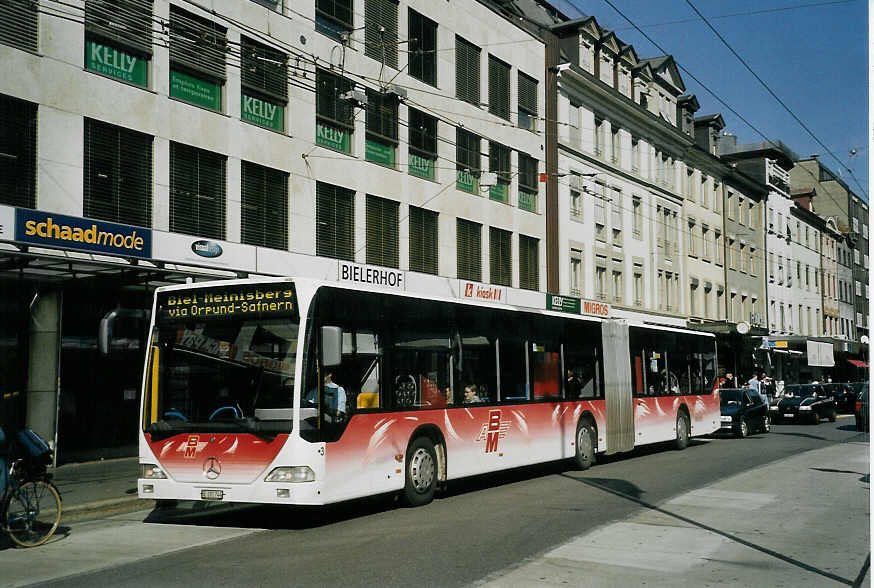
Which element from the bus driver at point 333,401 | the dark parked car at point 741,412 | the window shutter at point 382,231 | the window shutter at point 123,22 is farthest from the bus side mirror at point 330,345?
the dark parked car at point 741,412

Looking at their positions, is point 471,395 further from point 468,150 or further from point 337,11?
point 468,150

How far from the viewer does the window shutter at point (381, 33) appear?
27453 mm

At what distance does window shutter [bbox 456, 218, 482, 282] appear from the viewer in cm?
3234

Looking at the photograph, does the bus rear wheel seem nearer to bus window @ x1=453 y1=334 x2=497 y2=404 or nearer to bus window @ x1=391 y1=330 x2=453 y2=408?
bus window @ x1=453 y1=334 x2=497 y2=404

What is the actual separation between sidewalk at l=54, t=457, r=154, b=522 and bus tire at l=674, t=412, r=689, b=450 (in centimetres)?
1272

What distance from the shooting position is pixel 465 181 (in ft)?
107

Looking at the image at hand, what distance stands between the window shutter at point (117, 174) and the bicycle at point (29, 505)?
9601 mm


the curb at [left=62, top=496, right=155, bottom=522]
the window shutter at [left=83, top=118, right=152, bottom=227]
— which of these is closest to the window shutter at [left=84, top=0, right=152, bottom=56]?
the window shutter at [left=83, top=118, right=152, bottom=227]

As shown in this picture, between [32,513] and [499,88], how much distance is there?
89.1 ft

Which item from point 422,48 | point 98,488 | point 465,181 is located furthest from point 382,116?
point 98,488

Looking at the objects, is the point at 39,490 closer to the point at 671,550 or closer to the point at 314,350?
the point at 314,350

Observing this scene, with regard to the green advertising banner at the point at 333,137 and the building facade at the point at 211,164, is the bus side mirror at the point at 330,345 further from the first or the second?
the green advertising banner at the point at 333,137

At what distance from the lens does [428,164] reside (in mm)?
30578

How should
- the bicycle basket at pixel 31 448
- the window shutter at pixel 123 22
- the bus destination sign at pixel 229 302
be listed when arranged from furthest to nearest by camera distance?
the window shutter at pixel 123 22 → the bus destination sign at pixel 229 302 → the bicycle basket at pixel 31 448
